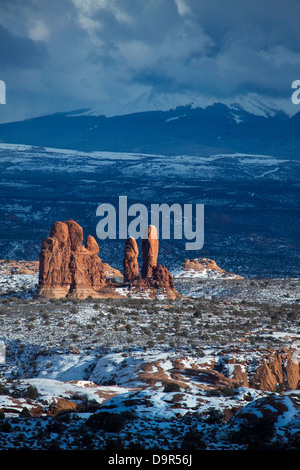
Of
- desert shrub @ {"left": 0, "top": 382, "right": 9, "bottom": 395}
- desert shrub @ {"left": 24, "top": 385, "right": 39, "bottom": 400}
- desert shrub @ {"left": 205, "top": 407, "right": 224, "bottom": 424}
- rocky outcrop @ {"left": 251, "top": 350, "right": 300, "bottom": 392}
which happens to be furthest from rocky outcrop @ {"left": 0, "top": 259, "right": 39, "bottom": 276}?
desert shrub @ {"left": 205, "top": 407, "right": 224, "bottom": 424}

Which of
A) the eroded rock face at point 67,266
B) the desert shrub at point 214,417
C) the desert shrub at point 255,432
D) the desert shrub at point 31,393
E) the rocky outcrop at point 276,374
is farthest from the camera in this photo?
the eroded rock face at point 67,266

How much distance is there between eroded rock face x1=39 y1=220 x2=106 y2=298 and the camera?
61844 mm

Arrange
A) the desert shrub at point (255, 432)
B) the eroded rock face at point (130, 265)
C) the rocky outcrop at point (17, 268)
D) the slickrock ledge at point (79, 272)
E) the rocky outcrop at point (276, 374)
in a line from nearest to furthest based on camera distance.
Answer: the desert shrub at point (255, 432) → the rocky outcrop at point (276, 374) → the slickrock ledge at point (79, 272) → the eroded rock face at point (130, 265) → the rocky outcrop at point (17, 268)

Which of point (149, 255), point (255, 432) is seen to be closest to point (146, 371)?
point (255, 432)

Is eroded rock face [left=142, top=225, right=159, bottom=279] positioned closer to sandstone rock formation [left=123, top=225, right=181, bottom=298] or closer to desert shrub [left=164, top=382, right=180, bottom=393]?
sandstone rock formation [left=123, top=225, right=181, bottom=298]

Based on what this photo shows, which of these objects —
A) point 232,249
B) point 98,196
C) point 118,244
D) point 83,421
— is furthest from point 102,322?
point 98,196

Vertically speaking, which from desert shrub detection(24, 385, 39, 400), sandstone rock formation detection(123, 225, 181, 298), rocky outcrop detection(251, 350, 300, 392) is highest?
sandstone rock formation detection(123, 225, 181, 298)

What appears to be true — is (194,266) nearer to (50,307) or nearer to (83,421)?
(50,307)

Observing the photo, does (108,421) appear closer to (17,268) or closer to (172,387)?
(172,387)

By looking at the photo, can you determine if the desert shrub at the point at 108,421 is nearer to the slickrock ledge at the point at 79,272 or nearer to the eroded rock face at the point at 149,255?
the slickrock ledge at the point at 79,272

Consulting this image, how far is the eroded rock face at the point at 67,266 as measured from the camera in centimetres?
6184

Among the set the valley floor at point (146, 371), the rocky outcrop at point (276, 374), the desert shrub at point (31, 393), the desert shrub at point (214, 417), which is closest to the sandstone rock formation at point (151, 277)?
the valley floor at point (146, 371)
